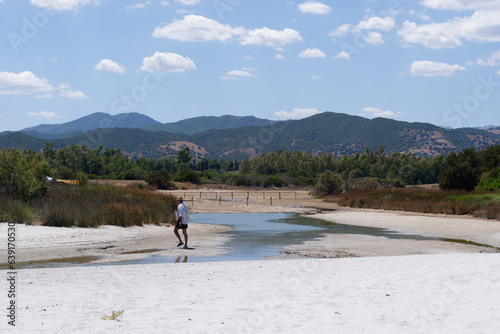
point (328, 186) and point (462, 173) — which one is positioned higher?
point (462, 173)

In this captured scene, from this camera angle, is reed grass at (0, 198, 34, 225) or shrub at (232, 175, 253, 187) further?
shrub at (232, 175, 253, 187)

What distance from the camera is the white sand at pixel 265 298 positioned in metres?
8.23

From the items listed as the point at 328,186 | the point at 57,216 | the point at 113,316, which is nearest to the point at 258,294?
the point at 113,316

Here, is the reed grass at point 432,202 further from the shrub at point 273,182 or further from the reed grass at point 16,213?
the shrub at point 273,182

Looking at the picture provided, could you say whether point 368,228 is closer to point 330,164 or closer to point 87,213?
point 87,213

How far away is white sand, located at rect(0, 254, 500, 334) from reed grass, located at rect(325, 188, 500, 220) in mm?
27703

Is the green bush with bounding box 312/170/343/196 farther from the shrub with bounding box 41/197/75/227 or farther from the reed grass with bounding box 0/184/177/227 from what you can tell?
the shrub with bounding box 41/197/75/227

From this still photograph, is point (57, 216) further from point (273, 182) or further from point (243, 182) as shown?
point (273, 182)

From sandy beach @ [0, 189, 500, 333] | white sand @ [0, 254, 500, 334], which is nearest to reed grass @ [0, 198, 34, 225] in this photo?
sandy beach @ [0, 189, 500, 333]

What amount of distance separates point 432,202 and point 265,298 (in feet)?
130

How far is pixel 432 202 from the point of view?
4659 centimetres

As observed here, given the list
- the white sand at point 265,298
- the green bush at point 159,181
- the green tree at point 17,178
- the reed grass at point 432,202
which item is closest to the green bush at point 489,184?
the reed grass at point 432,202

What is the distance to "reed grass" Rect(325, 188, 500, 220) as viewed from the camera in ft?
132

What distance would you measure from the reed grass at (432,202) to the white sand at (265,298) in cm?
2770
